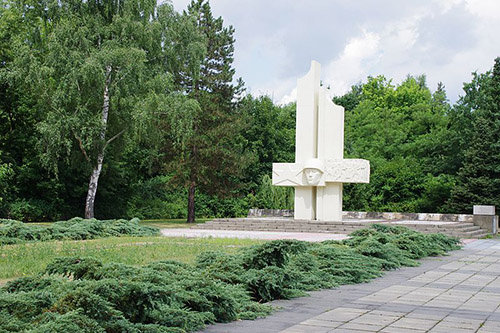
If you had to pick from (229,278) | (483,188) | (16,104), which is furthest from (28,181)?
(229,278)

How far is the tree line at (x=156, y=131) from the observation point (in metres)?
27.0

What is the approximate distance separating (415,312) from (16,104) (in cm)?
3054

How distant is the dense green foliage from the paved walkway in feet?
38.0

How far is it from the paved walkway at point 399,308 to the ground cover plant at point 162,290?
0.29 m

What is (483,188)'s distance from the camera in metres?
31.3

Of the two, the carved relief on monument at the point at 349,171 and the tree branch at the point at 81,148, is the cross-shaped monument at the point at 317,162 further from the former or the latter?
the tree branch at the point at 81,148

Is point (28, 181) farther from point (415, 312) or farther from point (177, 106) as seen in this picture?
point (415, 312)

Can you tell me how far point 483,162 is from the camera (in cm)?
3158

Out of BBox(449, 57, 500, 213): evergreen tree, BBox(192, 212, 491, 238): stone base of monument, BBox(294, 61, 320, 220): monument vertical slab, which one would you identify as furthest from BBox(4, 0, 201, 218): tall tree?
BBox(449, 57, 500, 213): evergreen tree

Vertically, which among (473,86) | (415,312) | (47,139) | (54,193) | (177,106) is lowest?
(415,312)

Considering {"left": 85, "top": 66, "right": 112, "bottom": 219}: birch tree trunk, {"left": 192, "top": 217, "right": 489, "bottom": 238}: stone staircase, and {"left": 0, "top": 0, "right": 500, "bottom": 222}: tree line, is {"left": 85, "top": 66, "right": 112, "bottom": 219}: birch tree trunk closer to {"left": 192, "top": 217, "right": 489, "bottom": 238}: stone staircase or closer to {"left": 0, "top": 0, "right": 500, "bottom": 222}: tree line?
{"left": 0, "top": 0, "right": 500, "bottom": 222}: tree line

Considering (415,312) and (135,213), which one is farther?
(135,213)

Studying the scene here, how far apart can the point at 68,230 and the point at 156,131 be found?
32.6 feet

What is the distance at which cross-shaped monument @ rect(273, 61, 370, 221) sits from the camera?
87.1 feet
